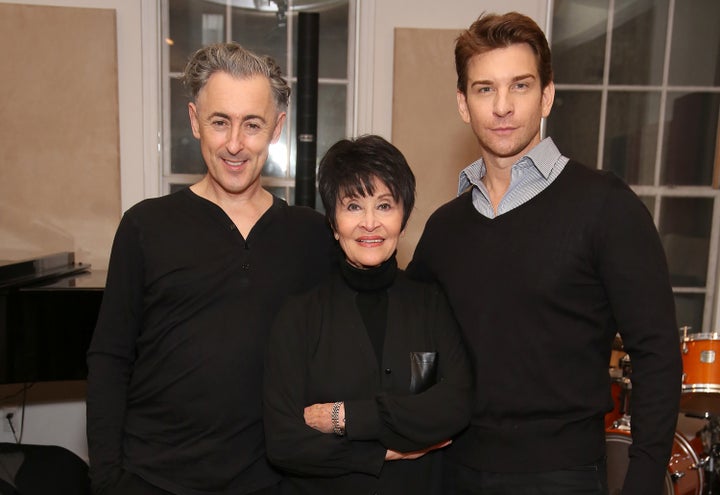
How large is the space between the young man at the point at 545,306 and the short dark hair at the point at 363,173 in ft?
0.75

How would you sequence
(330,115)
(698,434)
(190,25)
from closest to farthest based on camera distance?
1. (698,434)
2. (190,25)
3. (330,115)

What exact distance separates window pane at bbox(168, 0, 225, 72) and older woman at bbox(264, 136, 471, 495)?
2.42 meters

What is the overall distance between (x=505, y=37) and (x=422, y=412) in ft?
3.00

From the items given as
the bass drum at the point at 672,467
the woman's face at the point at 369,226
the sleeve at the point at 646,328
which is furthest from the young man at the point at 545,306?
the bass drum at the point at 672,467

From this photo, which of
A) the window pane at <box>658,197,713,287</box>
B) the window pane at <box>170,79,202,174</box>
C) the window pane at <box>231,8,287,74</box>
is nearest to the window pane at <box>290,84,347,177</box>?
the window pane at <box>231,8,287,74</box>

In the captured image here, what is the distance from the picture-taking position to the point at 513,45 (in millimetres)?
1521

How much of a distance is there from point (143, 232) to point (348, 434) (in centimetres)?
71

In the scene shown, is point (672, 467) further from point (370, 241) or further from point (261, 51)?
point (261, 51)

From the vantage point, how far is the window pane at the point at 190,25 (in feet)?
11.8

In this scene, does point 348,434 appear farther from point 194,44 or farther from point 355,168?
point 194,44

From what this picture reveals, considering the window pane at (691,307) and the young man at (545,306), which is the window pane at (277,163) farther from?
the window pane at (691,307)

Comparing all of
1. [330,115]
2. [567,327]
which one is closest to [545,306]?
[567,327]

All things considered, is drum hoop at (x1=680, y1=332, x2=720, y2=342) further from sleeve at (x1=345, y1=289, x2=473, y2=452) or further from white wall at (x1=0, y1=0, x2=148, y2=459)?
white wall at (x1=0, y1=0, x2=148, y2=459)

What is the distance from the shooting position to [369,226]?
147 cm
